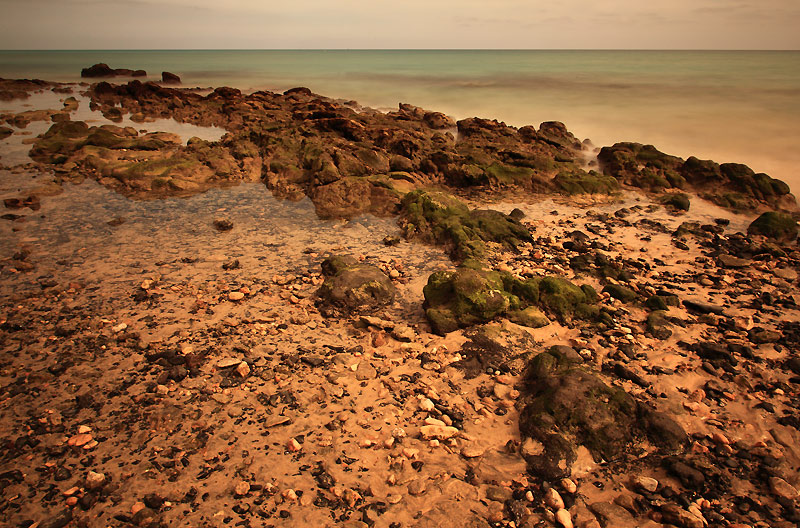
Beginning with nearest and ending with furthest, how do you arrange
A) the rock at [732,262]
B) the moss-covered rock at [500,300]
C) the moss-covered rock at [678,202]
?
the moss-covered rock at [500,300] < the rock at [732,262] < the moss-covered rock at [678,202]

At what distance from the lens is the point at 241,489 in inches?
173

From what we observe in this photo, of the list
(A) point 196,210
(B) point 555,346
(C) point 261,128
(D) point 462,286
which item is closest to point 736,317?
(B) point 555,346

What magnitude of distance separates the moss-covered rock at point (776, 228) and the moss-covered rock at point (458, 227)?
252 inches

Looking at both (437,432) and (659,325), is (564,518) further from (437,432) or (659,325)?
(659,325)

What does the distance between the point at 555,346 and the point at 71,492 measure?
21.3 ft

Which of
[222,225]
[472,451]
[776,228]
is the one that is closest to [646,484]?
[472,451]

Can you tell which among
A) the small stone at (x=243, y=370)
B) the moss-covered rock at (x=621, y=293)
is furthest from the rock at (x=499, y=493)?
the moss-covered rock at (x=621, y=293)

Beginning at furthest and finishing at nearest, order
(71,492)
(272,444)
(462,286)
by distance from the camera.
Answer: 1. (462,286)
2. (272,444)
3. (71,492)

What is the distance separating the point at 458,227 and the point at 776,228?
8.49 metres

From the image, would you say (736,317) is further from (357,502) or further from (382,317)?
(357,502)

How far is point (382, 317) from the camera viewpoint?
24.9 feet

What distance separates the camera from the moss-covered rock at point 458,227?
10.0 m

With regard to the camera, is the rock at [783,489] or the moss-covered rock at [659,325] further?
the moss-covered rock at [659,325]

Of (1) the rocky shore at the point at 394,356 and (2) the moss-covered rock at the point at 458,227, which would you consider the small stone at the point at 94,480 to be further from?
(2) the moss-covered rock at the point at 458,227
